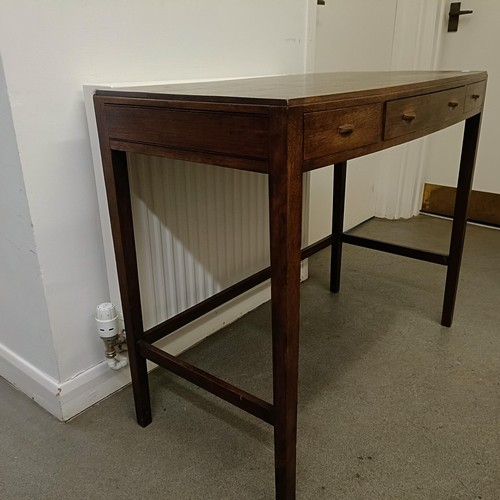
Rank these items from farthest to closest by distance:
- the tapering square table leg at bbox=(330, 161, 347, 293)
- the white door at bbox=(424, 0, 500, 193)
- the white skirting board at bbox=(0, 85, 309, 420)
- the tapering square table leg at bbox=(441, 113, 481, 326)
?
the white door at bbox=(424, 0, 500, 193) < the tapering square table leg at bbox=(330, 161, 347, 293) < the tapering square table leg at bbox=(441, 113, 481, 326) < the white skirting board at bbox=(0, 85, 309, 420)

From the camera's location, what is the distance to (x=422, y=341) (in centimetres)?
143

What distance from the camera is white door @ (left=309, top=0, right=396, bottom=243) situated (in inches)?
71.9

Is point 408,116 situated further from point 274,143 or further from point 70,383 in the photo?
point 70,383

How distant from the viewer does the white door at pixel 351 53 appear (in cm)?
183

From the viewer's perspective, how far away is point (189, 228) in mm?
1243

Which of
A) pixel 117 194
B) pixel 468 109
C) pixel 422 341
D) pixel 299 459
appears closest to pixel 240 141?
pixel 117 194

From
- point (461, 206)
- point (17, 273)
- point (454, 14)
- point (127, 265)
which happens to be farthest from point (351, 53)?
point (17, 273)

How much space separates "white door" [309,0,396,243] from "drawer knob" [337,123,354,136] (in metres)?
1.06

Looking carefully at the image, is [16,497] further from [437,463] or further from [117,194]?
[437,463]

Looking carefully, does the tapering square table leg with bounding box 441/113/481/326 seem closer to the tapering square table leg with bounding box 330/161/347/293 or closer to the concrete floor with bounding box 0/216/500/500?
the concrete floor with bounding box 0/216/500/500

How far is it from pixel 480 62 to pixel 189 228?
6.09 ft

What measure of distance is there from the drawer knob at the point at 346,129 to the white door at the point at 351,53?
1055 mm

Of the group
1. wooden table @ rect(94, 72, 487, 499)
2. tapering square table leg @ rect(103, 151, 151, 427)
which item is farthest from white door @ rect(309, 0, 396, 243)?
tapering square table leg @ rect(103, 151, 151, 427)

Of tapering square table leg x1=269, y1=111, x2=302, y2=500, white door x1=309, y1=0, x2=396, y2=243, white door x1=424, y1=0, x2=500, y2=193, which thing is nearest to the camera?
tapering square table leg x1=269, y1=111, x2=302, y2=500
